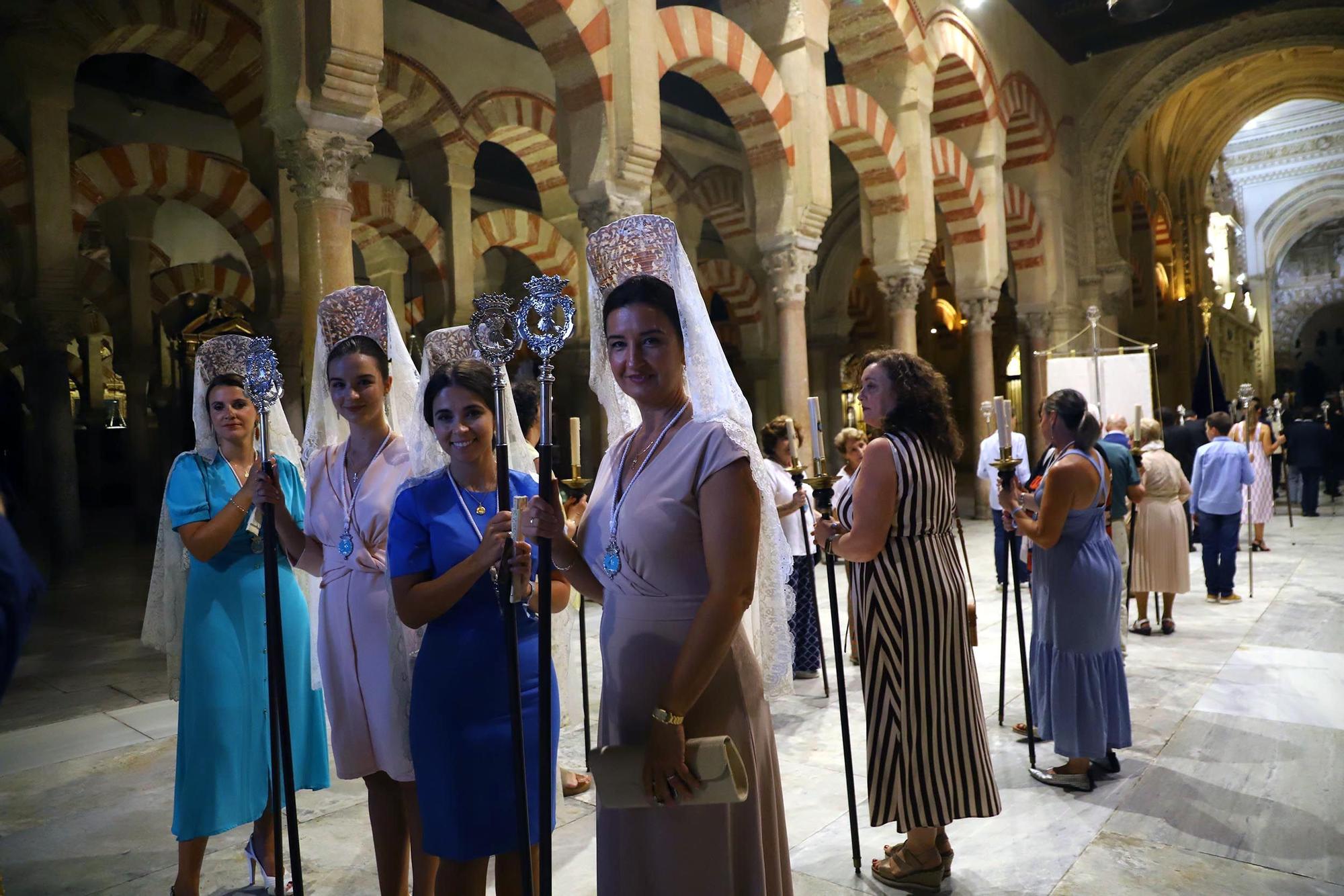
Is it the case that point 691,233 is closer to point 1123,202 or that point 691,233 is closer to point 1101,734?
point 1123,202

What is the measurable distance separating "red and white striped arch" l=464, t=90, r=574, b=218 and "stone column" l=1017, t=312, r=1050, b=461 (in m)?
7.08

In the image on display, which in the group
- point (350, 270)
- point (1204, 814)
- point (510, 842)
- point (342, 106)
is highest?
point (342, 106)

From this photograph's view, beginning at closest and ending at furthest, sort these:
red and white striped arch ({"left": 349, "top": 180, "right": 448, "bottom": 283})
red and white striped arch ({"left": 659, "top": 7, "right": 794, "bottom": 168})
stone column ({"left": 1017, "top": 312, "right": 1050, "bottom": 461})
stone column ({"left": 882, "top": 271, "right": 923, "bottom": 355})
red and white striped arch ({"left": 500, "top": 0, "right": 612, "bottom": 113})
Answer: red and white striped arch ({"left": 500, "top": 0, "right": 612, "bottom": 113})
red and white striped arch ({"left": 659, "top": 7, "right": 794, "bottom": 168})
red and white striped arch ({"left": 349, "top": 180, "right": 448, "bottom": 283})
stone column ({"left": 882, "top": 271, "right": 923, "bottom": 355})
stone column ({"left": 1017, "top": 312, "right": 1050, "bottom": 461})

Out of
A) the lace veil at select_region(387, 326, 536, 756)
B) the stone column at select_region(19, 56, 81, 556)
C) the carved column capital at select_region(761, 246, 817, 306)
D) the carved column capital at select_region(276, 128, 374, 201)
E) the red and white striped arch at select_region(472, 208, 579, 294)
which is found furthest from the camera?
the red and white striped arch at select_region(472, 208, 579, 294)

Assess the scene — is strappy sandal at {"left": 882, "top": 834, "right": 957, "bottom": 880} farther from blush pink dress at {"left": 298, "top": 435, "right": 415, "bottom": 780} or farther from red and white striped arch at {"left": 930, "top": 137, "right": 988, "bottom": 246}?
red and white striped arch at {"left": 930, "top": 137, "right": 988, "bottom": 246}

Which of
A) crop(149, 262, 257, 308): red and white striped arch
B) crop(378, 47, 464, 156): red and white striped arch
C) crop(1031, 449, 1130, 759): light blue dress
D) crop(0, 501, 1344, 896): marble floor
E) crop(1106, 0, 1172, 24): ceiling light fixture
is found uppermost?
crop(1106, 0, 1172, 24): ceiling light fixture

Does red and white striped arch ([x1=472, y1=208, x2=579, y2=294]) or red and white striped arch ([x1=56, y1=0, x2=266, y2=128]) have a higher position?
red and white striped arch ([x1=56, y1=0, x2=266, y2=128])

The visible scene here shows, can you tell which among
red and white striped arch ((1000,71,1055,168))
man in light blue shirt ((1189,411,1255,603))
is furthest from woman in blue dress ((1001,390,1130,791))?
red and white striped arch ((1000,71,1055,168))

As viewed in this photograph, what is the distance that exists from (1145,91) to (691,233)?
739 cm

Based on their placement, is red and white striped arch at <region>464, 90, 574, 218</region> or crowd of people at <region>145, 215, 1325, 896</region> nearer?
crowd of people at <region>145, 215, 1325, 896</region>

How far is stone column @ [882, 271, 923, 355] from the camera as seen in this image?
10.0 meters

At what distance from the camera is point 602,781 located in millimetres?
1425

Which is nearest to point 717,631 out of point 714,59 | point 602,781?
point 602,781

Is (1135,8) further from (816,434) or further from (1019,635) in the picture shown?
(816,434)
